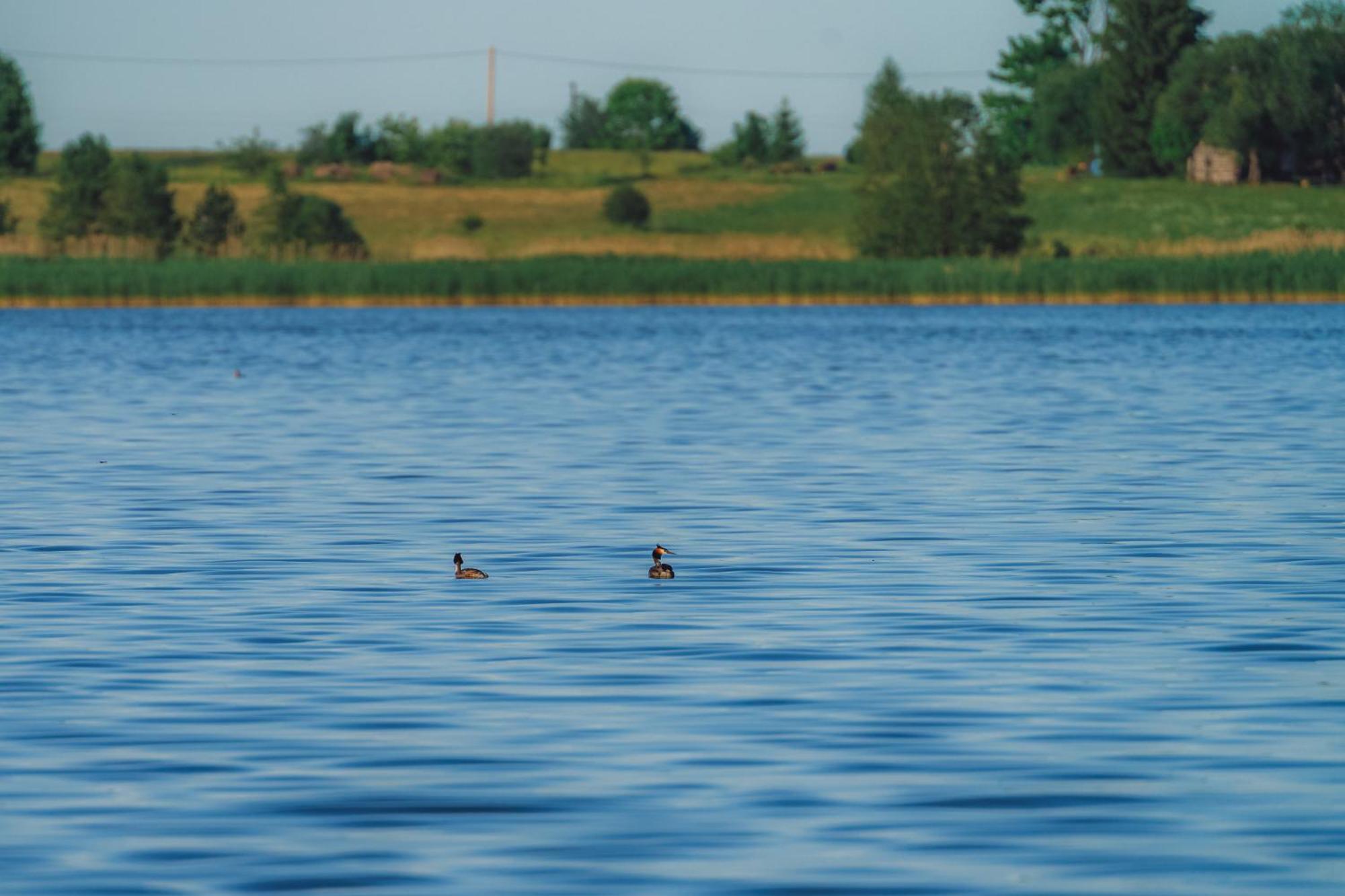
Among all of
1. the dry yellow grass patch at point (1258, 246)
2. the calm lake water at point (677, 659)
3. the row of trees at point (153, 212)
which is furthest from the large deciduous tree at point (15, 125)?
the calm lake water at point (677, 659)

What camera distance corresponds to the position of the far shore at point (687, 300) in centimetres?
6788

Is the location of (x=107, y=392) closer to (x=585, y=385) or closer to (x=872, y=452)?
(x=585, y=385)

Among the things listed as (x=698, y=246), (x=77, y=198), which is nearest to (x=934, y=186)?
(x=698, y=246)

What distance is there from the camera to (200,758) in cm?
967

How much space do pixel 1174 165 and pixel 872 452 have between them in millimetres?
113598

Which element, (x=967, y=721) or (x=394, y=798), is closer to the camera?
(x=394, y=798)

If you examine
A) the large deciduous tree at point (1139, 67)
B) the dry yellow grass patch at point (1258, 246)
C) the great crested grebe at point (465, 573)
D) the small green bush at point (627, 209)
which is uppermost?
the large deciduous tree at point (1139, 67)

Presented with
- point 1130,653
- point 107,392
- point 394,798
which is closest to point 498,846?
point 394,798

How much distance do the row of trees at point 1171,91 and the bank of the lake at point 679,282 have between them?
53039mm

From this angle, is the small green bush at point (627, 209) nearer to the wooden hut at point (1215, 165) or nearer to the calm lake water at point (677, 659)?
the wooden hut at point (1215, 165)

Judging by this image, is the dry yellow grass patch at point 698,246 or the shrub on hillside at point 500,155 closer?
the dry yellow grass patch at point 698,246

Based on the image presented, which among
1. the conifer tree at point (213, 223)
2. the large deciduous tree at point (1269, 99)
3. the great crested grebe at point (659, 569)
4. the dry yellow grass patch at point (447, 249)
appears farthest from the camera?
the large deciduous tree at point (1269, 99)

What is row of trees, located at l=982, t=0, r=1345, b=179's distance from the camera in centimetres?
12075

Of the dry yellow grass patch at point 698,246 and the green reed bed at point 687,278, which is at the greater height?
the dry yellow grass patch at point 698,246
